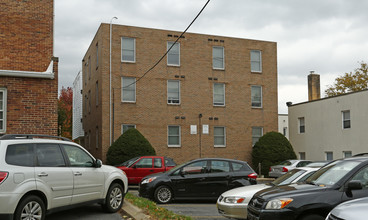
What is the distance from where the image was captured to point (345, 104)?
95.2 feet

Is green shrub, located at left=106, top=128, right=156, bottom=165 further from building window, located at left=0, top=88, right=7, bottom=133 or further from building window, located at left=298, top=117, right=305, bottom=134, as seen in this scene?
building window, located at left=298, top=117, right=305, bottom=134

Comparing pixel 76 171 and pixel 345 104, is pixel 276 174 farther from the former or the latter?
pixel 76 171

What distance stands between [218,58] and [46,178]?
82.4 ft

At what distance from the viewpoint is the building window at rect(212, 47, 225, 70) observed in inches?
1244

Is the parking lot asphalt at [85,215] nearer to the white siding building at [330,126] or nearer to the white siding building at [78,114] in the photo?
the white siding building at [330,126]

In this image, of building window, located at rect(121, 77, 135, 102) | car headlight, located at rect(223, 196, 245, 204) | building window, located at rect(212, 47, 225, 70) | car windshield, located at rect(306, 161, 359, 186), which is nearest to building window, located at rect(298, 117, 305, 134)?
building window, located at rect(212, 47, 225, 70)

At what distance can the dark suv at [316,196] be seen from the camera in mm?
6906

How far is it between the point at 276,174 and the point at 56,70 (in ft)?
48.8

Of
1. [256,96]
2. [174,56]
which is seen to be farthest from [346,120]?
[174,56]

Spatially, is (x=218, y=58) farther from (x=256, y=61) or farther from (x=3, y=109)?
(x=3, y=109)

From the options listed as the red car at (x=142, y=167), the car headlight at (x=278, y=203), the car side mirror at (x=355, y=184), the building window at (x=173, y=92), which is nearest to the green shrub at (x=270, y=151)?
the building window at (x=173, y=92)

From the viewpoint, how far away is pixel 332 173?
25.5 ft

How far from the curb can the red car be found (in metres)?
7.59

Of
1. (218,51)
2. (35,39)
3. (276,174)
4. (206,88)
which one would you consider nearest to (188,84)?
(206,88)
